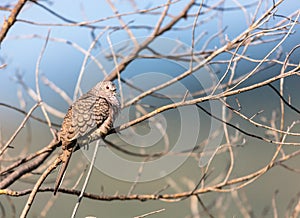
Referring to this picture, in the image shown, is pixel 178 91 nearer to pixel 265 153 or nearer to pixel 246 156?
pixel 246 156

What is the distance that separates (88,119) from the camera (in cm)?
292

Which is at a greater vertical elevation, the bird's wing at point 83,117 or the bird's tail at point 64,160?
the bird's wing at point 83,117

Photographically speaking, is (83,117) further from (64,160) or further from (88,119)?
(64,160)

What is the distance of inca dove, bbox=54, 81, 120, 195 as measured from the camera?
2762 millimetres

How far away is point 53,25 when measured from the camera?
268 centimetres

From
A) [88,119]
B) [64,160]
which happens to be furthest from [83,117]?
[64,160]

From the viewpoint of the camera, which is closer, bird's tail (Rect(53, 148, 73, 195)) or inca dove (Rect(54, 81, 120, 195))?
bird's tail (Rect(53, 148, 73, 195))

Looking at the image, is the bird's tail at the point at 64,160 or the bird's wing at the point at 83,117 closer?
the bird's tail at the point at 64,160

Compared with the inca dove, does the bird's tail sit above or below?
below

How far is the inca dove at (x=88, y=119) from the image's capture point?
9.06 ft

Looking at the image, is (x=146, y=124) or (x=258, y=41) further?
(x=258, y=41)

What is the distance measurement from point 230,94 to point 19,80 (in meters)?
1.64

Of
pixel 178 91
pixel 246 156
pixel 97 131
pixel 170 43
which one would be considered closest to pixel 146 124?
pixel 97 131

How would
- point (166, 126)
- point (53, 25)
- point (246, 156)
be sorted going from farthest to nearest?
point (246, 156)
point (166, 126)
point (53, 25)
